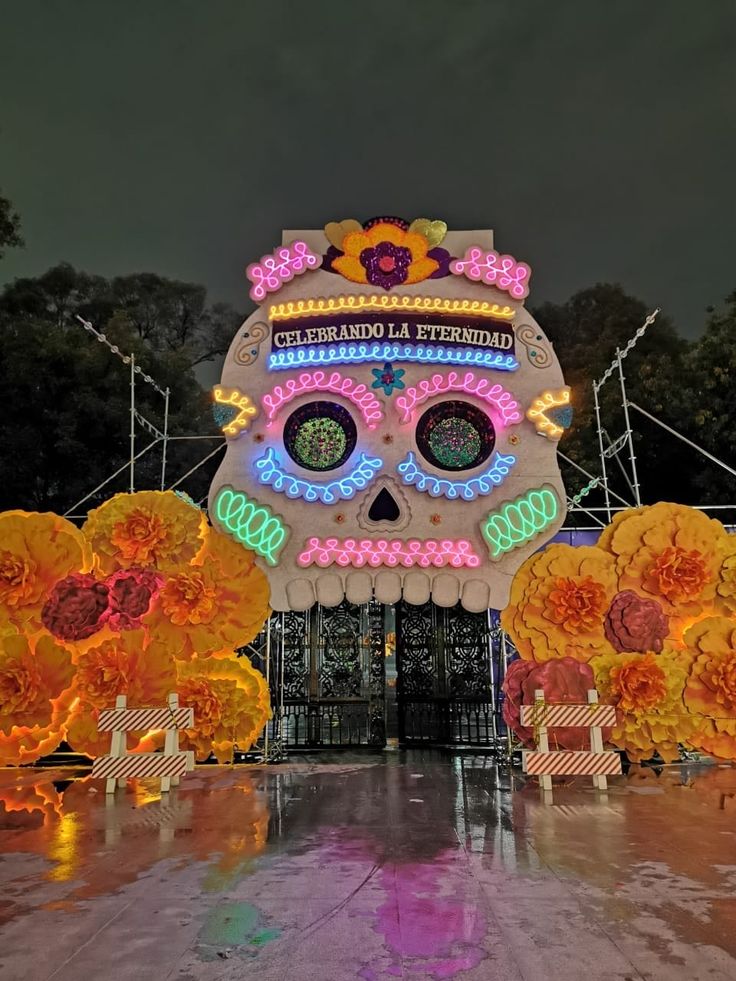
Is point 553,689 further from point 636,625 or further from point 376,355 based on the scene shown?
point 376,355

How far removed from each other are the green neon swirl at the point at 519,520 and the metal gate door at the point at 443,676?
2.23m

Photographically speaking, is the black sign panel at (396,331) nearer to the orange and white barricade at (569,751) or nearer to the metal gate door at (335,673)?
the metal gate door at (335,673)

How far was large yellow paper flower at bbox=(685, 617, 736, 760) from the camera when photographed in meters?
10.4

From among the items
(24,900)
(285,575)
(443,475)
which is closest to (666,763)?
(443,475)

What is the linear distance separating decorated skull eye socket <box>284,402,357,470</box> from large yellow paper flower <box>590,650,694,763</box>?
535cm

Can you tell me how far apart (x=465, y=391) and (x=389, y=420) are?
4.46 ft

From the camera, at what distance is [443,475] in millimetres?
11922

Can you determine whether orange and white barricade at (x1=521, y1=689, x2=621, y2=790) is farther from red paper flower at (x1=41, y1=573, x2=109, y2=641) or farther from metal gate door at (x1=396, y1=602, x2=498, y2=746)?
red paper flower at (x1=41, y1=573, x2=109, y2=641)

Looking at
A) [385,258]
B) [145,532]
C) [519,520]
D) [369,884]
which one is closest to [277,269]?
[385,258]

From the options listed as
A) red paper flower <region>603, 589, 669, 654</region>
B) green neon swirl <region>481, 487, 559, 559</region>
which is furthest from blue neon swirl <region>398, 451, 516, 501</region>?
red paper flower <region>603, 589, 669, 654</region>

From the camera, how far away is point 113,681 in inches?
401

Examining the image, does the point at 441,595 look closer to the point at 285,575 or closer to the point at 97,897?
the point at 285,575

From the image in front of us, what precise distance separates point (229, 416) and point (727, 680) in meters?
8.50

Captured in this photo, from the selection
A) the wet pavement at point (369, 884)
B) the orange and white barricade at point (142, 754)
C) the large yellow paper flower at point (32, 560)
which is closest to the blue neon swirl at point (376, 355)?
the large yellow paper flower at point (32, 560)
